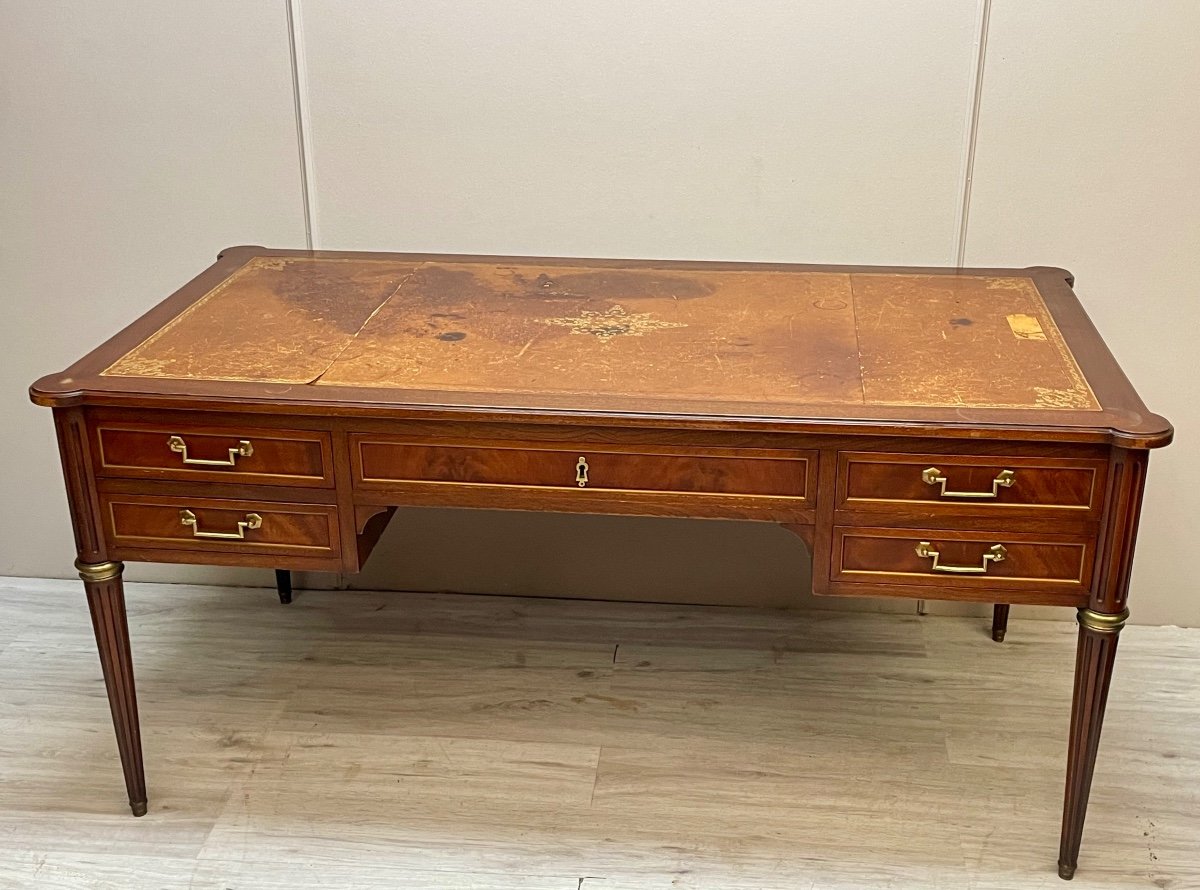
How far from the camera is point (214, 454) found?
219 cm

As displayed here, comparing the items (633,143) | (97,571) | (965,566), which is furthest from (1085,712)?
(97,571)

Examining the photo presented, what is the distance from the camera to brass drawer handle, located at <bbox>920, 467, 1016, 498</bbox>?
2.02m

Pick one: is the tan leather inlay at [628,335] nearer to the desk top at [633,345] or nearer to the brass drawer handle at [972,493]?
the desk top at [633,345]

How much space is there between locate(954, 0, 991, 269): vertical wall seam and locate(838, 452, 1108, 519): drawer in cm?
91

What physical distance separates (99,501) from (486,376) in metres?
0.72

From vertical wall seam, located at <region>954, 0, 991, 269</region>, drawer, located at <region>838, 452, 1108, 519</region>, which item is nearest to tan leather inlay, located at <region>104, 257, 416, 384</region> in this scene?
drawer, located at <region>838, 452, 1108, 519</region>

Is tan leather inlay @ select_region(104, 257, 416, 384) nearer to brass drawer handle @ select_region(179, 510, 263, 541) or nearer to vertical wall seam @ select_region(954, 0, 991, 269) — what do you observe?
brass drawer handle @ select_region(179, 510, 263, 541)

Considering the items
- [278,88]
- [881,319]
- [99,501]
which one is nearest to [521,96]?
[278,88]

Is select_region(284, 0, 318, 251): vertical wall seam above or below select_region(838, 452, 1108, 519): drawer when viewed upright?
above

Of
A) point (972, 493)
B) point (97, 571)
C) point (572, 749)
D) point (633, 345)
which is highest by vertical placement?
point (633, 345)

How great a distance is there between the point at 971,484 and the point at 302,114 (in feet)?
5.55

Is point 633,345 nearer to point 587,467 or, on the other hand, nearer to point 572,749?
point 587,467

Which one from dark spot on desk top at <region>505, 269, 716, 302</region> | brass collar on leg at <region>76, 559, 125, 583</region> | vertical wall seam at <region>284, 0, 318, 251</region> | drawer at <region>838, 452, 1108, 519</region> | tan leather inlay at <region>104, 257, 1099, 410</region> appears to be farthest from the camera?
vertical wall seam at <region>284, 0, 318, 251</region>

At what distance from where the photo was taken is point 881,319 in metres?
2.42
